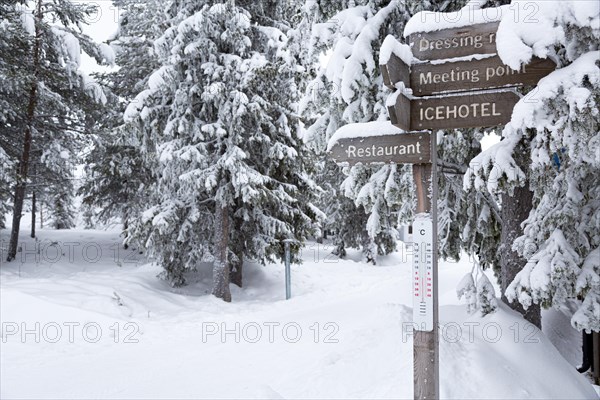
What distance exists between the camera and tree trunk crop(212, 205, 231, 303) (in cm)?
1345

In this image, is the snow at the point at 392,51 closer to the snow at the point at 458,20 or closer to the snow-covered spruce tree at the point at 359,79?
the snow at the point at 458,20

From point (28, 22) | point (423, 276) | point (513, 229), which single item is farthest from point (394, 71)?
point (28, 22)

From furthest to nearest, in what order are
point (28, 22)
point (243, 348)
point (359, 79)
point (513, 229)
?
point (28, 22)
point (243, 348)
point (513, 229)
point (359, 79)

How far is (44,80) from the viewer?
50.6ft

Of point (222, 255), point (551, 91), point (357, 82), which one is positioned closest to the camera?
point (551, 91)

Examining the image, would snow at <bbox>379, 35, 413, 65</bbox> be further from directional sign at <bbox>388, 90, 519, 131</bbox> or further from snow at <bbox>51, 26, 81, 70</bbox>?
snow at <bbox>51, 26, 81, 70</bbox>

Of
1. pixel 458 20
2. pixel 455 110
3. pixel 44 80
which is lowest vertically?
pixel 455 110

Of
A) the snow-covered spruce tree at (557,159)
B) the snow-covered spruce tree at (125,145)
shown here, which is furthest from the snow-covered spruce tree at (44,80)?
the snow-covered spruce tree at (557,159)

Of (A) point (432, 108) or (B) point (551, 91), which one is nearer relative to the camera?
(B) point (551, 91)

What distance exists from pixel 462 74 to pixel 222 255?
1037 centimetres

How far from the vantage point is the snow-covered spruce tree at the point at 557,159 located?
3818 millimetres

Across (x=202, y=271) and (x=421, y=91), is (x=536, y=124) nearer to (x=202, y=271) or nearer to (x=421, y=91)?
(x=421, y=91)

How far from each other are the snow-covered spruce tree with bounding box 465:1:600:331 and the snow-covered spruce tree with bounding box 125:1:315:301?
7.35 metres

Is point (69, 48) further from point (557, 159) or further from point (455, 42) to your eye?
point (557, 159)
